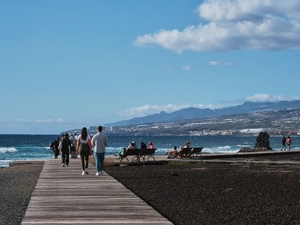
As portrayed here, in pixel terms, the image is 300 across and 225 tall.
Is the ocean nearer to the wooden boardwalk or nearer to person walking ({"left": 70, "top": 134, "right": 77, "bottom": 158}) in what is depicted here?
person walking ({"left": 70, "top": 134, "right": 77, "bottom": 158})

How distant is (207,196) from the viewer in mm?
14523

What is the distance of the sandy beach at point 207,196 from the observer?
11148 mm

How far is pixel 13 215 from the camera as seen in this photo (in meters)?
11.4

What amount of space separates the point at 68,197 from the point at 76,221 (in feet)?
11.1

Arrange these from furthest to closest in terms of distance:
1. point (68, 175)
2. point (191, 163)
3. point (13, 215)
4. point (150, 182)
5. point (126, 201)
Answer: point (191, 163) < point (68, 175) < point (150, 182) < point (126, 201) < point (13, 215)

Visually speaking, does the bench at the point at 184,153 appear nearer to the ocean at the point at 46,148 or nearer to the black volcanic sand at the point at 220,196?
the black volcanic sand at the point at 220,196

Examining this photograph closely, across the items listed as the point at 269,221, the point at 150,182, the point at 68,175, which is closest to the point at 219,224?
the point at 269,221

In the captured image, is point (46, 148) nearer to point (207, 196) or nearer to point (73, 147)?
point (73, 147)

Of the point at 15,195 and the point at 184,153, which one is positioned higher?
the point at 184,153

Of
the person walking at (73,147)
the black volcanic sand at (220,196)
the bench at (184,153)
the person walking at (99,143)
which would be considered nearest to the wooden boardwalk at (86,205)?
the black volcanic sand at (220,196)

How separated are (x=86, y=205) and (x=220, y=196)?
385cm

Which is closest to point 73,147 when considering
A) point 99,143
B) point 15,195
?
point 99,143

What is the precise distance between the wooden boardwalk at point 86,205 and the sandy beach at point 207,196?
35cm

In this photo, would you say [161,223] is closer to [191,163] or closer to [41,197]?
[41,197]
